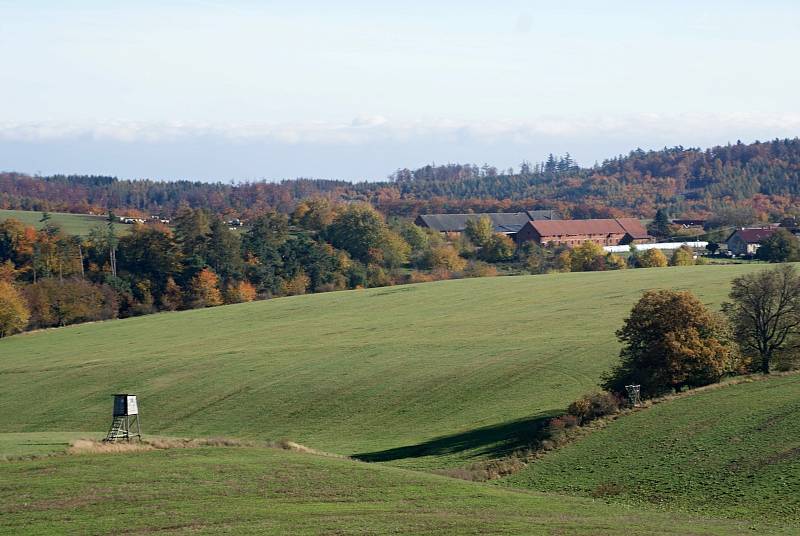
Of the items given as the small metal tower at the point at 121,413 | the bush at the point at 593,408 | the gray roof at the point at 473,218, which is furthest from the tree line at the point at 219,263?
the bush at the point at 593,408

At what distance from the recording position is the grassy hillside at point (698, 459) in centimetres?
2938

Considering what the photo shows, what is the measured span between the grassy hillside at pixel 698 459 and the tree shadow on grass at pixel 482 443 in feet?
9.42

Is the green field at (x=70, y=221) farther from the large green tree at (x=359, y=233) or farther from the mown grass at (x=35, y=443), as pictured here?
the mown grass at (x=35, y=443)

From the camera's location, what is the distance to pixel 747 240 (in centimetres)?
12481

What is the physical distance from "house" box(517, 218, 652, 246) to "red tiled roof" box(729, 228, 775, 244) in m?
25.8

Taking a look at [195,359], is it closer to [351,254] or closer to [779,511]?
[779,511]

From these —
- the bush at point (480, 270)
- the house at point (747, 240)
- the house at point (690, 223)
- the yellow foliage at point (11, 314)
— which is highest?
the house at point (690, 223)

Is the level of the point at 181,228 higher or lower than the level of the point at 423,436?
higher

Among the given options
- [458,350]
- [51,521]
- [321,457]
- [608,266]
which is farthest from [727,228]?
[51,521]

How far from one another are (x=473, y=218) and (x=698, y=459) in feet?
450

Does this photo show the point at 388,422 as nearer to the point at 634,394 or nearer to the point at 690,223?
the point at 634,394

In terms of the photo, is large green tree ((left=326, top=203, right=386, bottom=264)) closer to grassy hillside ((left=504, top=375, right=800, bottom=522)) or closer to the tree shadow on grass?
the tree shadow on grass

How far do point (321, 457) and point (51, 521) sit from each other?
1277 centimetres

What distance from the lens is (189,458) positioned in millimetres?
35000
